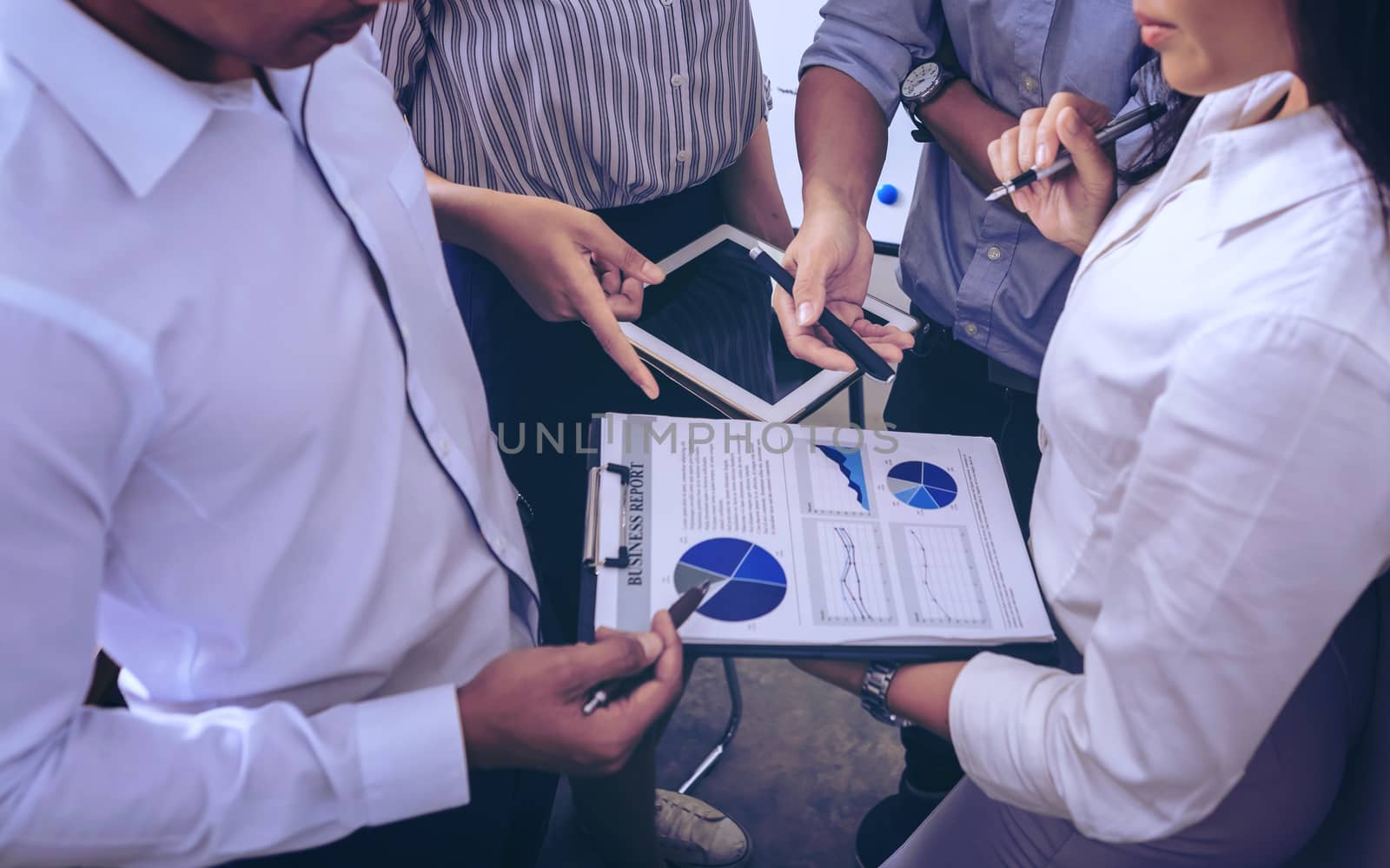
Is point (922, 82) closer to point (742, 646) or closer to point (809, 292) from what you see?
point (809, 292)

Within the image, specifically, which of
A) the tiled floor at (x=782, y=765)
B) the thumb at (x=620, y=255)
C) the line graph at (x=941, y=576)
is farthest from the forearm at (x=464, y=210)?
the tiled floor at (x=782, y=765)

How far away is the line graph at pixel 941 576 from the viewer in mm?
847

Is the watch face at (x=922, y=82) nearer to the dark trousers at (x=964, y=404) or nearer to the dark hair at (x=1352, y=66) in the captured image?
the dark trousers at (x=964, y=404)

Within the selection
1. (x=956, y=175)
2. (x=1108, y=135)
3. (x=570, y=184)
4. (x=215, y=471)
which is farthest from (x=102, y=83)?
(x=956, y=175)

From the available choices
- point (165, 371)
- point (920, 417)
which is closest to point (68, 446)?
point (165, 371)

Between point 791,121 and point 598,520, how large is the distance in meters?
2.29

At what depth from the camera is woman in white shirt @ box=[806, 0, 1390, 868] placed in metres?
0.58

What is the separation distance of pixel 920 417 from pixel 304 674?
3.05 feet

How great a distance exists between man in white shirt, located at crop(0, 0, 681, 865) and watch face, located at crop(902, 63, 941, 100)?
638mm

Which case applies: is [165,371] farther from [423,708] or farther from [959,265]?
[959,265]

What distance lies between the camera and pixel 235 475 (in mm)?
646

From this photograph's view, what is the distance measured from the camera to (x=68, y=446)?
1.80 feet

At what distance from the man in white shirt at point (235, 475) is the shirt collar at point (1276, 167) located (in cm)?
54

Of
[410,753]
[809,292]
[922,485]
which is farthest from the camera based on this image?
[809,292]
